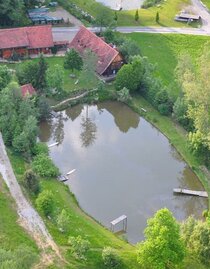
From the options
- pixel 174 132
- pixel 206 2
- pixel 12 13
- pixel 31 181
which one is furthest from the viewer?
pixel 206 2

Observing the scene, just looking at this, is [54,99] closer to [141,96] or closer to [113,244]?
[141,96]

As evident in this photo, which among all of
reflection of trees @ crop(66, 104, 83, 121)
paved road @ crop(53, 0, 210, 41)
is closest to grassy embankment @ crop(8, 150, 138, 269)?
reflection of trees @ crop(66, 104, 83, 121)

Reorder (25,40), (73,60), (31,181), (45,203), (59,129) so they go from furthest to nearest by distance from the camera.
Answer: (25,40) → (73,60) → (59,129) → (31,181) → (45,203)

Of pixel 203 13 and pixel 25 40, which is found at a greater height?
pixel 203 13

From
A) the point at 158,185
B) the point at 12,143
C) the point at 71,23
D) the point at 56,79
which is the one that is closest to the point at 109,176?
the point at 158,185

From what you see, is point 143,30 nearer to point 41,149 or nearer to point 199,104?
point 199,104

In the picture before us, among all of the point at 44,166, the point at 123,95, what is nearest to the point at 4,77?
the point at 44,166

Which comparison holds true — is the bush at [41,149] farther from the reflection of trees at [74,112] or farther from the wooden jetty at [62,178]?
the reflection of trees at [74,112]

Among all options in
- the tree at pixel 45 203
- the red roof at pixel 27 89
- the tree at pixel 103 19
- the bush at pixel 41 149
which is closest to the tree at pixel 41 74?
the red roof at pixel 27 89

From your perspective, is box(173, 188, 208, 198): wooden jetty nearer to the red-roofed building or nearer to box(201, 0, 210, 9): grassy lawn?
the red-roofed building
